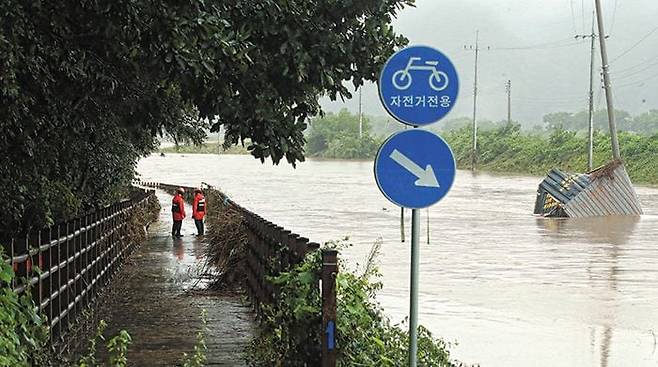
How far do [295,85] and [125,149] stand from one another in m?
6.39

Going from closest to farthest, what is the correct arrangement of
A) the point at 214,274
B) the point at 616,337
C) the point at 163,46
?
the point at 163,46
the point at 616,337
the point at 214,274

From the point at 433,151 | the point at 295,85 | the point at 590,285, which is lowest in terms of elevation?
the point at 590,285

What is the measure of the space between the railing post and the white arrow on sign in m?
0.83

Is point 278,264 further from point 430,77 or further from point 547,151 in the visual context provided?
point 547,151

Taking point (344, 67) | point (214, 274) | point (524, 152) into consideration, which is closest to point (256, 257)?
point (214, 274)

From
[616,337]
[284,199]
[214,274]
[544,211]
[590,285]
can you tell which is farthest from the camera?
[284,199]

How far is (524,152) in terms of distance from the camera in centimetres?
9688

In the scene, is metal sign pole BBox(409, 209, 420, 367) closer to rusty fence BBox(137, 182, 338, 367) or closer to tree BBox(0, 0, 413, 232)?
rusty fence BBox(137, 182, 338, 367)

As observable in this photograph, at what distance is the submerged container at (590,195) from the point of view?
38.7 metres

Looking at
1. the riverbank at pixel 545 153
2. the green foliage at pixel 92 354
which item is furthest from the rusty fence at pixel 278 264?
the riverbank at pixel 545 153

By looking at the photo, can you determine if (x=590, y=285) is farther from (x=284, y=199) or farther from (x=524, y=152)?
(x=524, y=152)

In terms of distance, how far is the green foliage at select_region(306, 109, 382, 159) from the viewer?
143 metres

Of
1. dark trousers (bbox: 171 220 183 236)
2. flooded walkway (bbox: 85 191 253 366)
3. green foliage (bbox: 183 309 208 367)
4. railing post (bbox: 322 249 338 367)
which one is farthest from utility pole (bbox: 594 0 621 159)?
railing post (bbox: 322 249 338 367)

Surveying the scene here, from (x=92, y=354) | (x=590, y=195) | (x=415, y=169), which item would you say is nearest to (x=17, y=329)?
(x=92, y=354)
